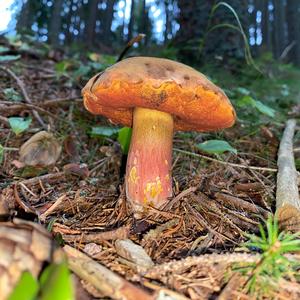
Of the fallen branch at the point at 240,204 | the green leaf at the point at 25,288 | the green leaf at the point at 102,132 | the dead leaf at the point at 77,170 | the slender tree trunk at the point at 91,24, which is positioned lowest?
the dead leaf at the point at 77,170

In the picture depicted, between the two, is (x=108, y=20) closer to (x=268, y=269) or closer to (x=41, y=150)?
(x=41, y=150)

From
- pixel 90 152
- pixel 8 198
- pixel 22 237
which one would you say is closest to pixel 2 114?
pixel 90 152

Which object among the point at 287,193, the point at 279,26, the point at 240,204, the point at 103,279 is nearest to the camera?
the point at 103,279

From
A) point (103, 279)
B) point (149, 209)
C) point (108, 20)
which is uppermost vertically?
point (108, 20)

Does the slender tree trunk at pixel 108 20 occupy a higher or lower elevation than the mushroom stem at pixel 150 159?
higher

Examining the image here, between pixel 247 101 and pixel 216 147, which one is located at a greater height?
pixel 247 101

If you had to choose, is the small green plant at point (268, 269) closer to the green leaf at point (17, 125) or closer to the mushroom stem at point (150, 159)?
the mushroom stem at point (150, 159)

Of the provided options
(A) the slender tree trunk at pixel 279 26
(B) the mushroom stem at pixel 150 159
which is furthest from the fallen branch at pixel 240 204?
(A) the slender tree trunk at pixel 279 26

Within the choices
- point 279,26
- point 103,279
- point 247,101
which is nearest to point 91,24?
point 279,26
